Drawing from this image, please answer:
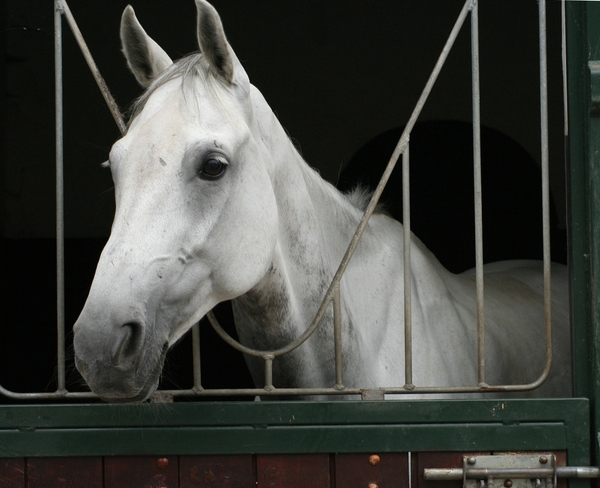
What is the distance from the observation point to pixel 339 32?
460 cm

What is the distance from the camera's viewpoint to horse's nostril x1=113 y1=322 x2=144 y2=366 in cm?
136

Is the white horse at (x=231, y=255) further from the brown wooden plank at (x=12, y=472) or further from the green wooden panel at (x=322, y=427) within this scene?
the brown wooden plank at (x=12, y=472)

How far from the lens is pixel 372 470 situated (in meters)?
1.70

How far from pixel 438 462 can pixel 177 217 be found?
0.82 m

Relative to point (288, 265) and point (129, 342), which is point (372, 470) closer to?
point (288, 265)

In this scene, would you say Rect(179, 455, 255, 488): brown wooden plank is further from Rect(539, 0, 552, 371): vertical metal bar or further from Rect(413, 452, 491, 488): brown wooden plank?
Rect(539, 0, 552, 371): vertical metal bar

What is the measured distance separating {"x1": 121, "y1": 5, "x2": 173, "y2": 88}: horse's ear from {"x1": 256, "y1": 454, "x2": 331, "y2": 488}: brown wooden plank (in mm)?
983

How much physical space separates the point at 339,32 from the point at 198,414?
11.2 feet

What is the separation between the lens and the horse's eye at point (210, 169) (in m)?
1.55

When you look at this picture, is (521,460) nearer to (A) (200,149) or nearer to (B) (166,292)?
(B) (166,292)

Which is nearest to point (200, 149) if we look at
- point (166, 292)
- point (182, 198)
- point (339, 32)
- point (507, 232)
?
point (182, 198)

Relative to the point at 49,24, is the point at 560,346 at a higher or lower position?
lower

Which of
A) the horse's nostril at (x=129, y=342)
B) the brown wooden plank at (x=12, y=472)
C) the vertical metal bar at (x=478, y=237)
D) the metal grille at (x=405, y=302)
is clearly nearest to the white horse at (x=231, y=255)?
the horse's nostril at (x=129, y=342)

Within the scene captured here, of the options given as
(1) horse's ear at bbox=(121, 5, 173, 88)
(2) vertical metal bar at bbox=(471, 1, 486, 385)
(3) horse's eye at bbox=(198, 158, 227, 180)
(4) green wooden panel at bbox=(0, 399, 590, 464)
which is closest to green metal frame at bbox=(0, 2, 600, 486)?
(4) green wooden panel at bbox=(0, 399, 590, 464)
